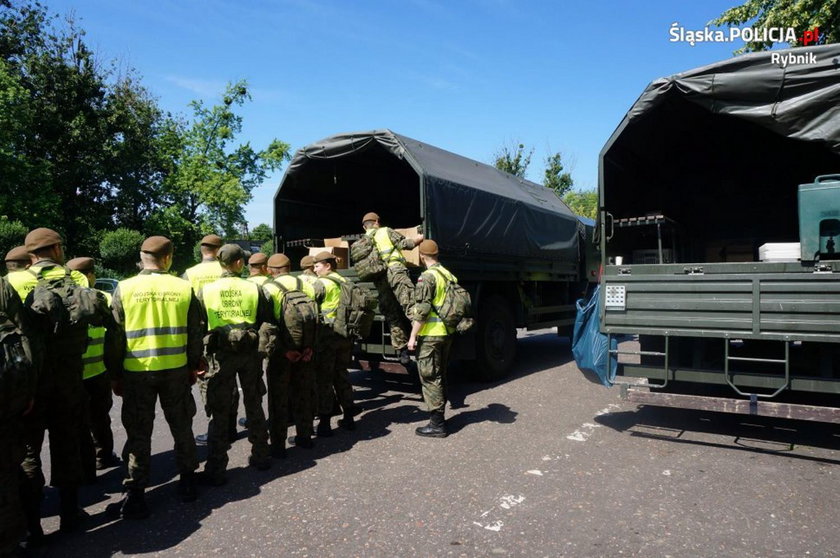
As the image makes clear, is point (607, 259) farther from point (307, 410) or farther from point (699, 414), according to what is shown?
point (307, 410)

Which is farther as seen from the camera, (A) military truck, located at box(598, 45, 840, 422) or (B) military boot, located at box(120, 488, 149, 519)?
(A) military truck, located at box(598, 45, 840, 422)

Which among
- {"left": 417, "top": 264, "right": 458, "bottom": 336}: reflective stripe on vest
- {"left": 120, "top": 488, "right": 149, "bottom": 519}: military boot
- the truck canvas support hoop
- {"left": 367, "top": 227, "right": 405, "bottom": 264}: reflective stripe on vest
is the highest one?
{"left": 367, "top": 227, "right": 405, "bottom": 264}: reflective stripe on vest

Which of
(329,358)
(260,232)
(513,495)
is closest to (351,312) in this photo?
(329,358)

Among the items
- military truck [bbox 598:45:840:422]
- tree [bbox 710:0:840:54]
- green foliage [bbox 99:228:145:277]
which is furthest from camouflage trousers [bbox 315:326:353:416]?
green foliage [bbox 99:228:145:277]

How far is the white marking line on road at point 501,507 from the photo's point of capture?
340 cm

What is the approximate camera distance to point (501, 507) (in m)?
3.68

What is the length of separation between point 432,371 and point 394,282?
52.0 inches

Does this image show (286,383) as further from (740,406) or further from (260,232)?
(260,232)

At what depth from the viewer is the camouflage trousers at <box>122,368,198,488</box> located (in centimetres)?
364

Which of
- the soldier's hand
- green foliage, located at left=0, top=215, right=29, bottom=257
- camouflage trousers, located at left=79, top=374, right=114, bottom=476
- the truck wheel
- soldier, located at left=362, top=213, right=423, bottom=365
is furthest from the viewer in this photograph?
green foliage, located at left=0, top=215, right=29, bottom=257

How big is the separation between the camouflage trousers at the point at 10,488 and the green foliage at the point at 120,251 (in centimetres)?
1964

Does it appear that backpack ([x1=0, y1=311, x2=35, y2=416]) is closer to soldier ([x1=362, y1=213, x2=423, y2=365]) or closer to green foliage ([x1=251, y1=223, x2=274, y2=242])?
soldier ([x1=362, y1=213, x2=423, y2=365])

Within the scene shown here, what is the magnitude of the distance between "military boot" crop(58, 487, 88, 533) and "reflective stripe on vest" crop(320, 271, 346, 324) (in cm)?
255

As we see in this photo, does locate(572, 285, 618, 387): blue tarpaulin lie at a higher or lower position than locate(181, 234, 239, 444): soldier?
lower
